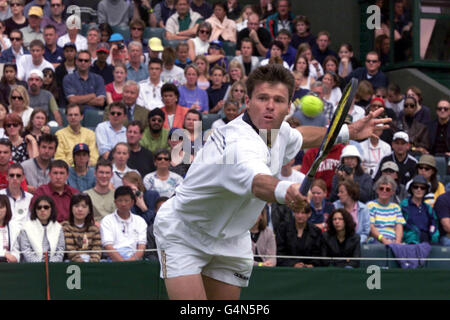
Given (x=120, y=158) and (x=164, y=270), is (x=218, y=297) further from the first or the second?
(x=120, y=158)

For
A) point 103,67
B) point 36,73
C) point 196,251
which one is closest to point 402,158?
point 103,67

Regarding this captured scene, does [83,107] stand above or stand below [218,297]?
above

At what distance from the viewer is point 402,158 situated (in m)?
11.5

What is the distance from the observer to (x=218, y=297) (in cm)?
544

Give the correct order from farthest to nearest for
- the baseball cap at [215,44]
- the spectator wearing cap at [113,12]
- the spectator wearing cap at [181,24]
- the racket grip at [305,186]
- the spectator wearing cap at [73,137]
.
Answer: the spectator wearing cap at [181,24] → the spectator wearing cap at [113,12] → the baseball cap at [215,44] → the spectator wearing cap at [73,137] → the racket grip at [305,186]

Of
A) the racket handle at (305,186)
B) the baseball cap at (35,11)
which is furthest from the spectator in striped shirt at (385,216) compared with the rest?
the racket handle at (305,186)

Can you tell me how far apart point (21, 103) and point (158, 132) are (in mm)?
1795

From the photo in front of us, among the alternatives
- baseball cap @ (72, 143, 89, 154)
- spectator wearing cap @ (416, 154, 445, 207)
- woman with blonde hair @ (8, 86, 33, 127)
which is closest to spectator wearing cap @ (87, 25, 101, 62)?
woman with blonde hair @ (8, 86, 33, 127)

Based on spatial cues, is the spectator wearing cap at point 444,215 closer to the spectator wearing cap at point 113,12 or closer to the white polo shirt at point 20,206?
the white polo shirt at point 20,206

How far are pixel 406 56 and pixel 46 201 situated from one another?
8.54 m

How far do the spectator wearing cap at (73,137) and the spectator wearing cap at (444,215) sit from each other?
4390 millimetres

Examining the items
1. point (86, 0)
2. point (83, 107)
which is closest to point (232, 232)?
point (83, 107)

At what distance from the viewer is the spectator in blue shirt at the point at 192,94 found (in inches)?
467
